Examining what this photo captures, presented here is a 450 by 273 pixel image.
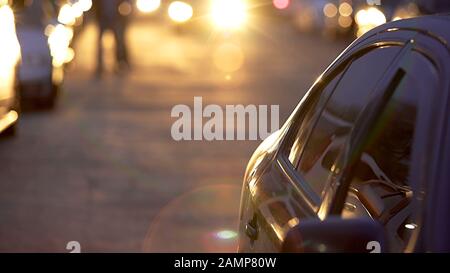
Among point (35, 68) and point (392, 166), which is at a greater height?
point (35, 68)

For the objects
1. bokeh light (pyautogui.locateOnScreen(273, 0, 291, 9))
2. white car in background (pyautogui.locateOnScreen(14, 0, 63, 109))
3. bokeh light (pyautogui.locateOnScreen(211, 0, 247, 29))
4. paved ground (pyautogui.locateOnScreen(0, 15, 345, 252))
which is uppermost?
bokeh light (pyautogui.locateOnScreen(273, 0, 291, 9))

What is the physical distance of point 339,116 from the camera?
4.26 metres

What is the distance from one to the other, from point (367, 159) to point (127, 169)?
8.10m

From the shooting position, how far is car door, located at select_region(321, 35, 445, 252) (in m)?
3.21

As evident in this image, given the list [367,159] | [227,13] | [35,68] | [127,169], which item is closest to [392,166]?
[367,159]

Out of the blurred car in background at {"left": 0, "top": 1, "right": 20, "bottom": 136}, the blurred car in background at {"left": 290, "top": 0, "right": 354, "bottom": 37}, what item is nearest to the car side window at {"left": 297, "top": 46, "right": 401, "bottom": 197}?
the blurred car in background at {"left": 0, "top": 1, "right": 20, "bottom": 136}

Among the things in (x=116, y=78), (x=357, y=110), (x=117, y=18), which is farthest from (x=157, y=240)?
(x=117, y=18)

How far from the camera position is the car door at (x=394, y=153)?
10.5 feet

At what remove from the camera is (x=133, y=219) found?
936 centimetres

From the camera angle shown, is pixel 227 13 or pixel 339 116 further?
pixel 227 13

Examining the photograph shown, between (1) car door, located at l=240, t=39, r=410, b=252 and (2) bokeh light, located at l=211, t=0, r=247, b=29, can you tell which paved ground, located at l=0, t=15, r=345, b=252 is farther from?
(2) bokeh light, located at l=211, t=0, r=247, b=29

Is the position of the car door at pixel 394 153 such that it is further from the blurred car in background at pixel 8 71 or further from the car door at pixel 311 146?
the blurred car in background at pixel 8 71

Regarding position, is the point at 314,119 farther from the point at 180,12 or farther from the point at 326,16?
the point at 180,12

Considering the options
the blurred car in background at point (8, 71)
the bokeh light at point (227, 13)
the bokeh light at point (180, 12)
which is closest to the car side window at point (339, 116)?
the blurred car in background at point (8, 71)
